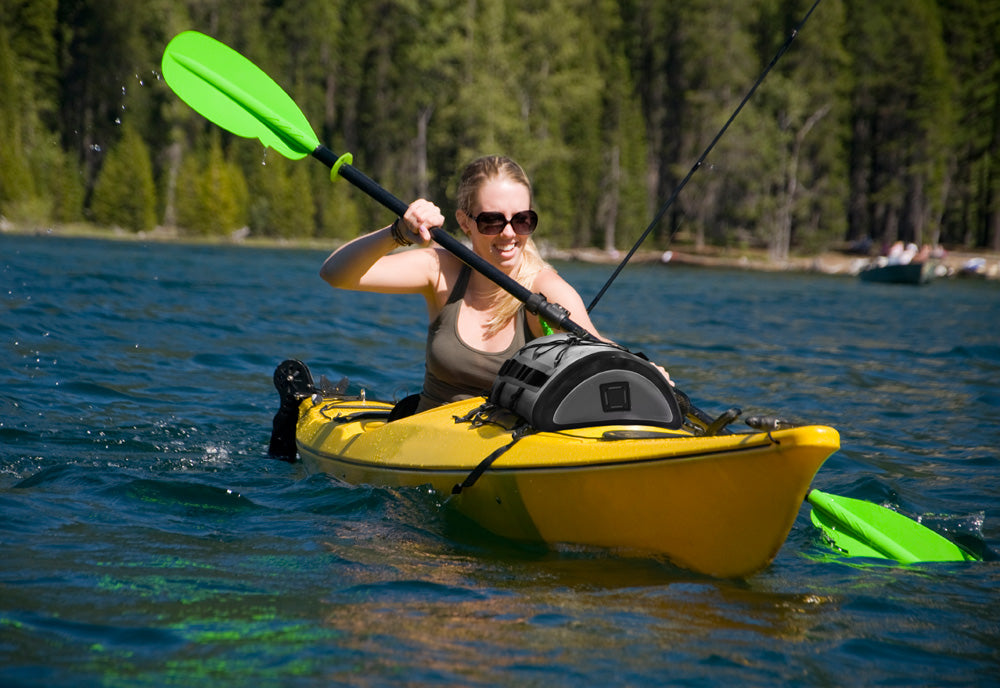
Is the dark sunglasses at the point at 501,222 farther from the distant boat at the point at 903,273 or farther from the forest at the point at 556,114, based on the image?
the forest at the point at 556,114

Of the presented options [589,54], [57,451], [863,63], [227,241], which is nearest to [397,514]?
[57,451]

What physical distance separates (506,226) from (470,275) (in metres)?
0.28

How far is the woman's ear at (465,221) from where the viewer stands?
3.82 metres

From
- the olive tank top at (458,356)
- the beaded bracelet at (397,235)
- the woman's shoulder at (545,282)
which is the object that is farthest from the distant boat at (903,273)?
the beaded bracelet at (397,235)

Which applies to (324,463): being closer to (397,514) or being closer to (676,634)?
(397,514)

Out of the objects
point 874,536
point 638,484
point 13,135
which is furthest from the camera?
point 13,135

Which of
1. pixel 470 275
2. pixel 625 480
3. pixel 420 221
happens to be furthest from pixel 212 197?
pixel 625 480

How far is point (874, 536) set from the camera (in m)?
3.52

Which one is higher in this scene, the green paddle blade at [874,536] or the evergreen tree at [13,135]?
the evergreen tree at [13,135]

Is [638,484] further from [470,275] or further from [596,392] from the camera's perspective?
[470,275]

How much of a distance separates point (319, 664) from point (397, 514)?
1.38 m

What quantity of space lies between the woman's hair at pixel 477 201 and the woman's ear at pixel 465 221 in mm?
16

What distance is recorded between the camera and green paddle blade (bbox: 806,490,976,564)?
349 centimetres

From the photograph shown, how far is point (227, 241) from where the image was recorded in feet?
123
